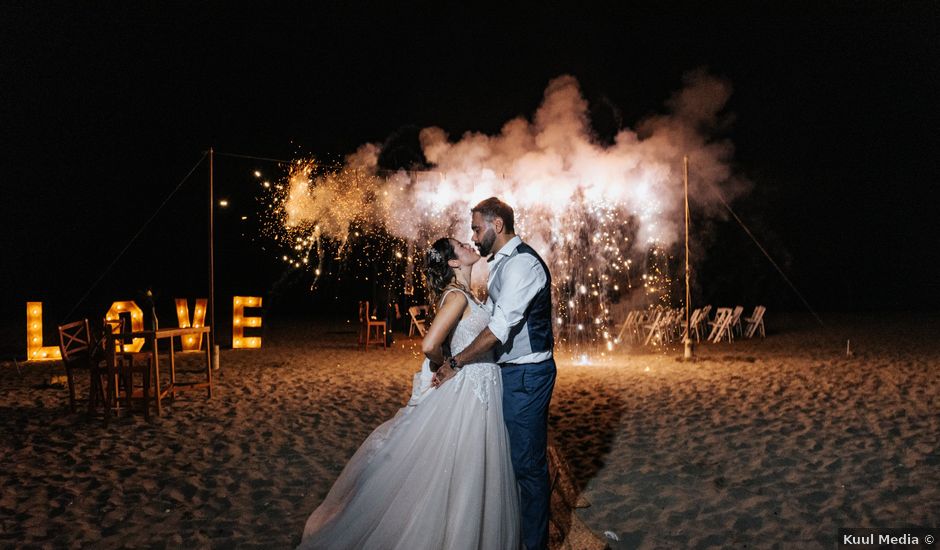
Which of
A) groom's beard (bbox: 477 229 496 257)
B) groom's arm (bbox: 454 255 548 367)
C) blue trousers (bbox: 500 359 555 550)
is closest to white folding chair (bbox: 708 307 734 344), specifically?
blue trousers (bbox: 500 359 555 550)

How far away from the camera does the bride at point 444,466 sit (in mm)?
3006

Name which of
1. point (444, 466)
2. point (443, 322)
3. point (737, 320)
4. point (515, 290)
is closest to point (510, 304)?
point (515, 290)

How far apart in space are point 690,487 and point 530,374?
255 cm

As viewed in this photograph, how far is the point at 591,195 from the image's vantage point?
1227 cm

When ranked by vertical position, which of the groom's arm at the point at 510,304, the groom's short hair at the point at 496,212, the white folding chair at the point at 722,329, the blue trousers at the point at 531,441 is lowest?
the white folding chair at the point at 722,329

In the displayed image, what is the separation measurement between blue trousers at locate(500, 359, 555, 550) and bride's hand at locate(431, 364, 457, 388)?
286 mm

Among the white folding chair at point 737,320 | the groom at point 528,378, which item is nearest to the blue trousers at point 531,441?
the groom at point 528,378

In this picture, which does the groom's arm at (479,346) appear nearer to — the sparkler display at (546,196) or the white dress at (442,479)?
the white dress at (442,479)

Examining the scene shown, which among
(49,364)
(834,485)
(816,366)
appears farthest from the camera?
(49,364)

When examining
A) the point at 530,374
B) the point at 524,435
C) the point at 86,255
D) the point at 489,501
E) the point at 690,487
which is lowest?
the point at 690,487

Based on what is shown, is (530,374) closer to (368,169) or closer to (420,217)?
(368,169)

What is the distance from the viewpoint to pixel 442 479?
10.2ft

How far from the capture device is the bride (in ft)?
9.86

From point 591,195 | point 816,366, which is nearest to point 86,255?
point 591,195
